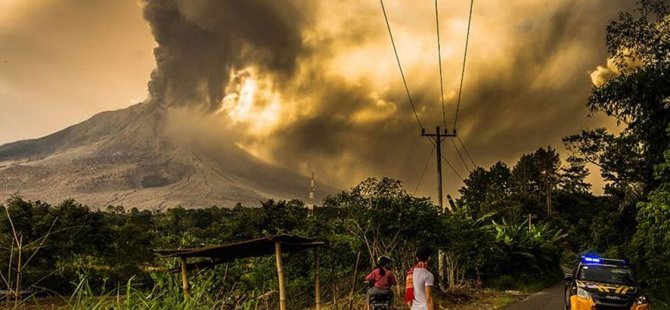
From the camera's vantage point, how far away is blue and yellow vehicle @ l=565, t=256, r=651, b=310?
13.1m

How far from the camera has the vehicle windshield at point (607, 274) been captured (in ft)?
44.6

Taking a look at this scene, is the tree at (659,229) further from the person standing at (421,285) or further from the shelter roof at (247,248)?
the person standing at (421,285)

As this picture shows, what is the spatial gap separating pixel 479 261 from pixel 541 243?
8049mm

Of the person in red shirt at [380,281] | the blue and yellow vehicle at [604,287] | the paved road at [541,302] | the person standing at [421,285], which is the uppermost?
the person standing at [421,285]

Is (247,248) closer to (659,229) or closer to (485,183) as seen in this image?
(659,229)

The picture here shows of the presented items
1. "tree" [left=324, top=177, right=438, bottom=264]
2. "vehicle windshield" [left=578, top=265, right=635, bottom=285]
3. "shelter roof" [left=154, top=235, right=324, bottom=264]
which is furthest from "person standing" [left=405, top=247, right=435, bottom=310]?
"tree" [left=324, top=177, right=438, bottom=264]

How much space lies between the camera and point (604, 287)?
1330cm

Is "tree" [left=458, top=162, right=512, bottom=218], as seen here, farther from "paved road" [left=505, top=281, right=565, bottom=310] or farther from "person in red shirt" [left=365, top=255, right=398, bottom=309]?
"person in red shirt" [left=365, top=255, right=398, bottom=309]

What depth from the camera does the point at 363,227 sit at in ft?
64.4

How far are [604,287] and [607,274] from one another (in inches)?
24.9

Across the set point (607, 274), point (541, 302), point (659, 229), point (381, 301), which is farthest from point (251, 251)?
point (541, 302)

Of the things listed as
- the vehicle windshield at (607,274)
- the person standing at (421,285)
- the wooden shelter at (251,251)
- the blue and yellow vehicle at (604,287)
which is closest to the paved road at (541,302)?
the blue and yellow vehicle at (604,287)

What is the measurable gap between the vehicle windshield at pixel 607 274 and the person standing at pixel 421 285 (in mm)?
7924

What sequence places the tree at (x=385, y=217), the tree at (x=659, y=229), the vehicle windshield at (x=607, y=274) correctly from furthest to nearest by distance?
the tree at (x=385, y=217), the tree at (x=659, y=229), the vehicle windshield at (x=607, y=274)
